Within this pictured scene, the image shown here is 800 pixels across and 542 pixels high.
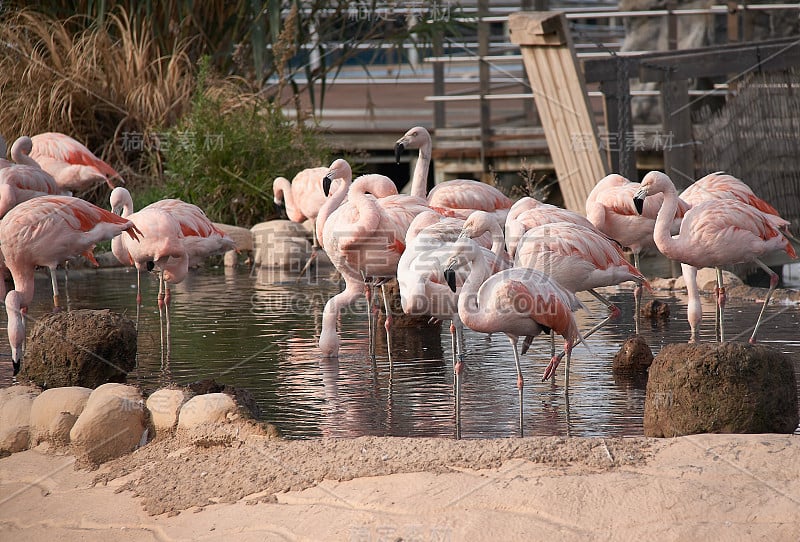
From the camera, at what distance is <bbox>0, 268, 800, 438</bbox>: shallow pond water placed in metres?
4.90

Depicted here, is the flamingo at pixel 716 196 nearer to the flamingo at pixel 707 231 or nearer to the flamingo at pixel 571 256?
the flamingo at pixel 707 231

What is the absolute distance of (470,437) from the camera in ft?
15.1

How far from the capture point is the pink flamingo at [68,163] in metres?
9.44

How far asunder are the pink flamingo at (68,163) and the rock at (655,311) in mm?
4731

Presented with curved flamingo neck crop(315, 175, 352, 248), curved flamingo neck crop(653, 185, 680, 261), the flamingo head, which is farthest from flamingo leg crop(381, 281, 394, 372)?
curved flamingo neck crop(653, 185, 680, 261)

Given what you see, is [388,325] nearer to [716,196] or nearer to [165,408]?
[165,408]

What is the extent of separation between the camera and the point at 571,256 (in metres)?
5.83

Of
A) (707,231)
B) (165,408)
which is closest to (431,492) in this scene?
(165,408)

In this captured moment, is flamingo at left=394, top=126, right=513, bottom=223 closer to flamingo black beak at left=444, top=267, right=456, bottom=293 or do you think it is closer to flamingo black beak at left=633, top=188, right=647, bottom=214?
flamingo black beak at left=633, top=188, right=647, bottom=214

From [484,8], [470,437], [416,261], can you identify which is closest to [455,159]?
[484,8]

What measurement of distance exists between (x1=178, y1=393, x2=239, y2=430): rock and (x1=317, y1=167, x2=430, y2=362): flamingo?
162 centimetres

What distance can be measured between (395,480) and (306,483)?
0.35 metres

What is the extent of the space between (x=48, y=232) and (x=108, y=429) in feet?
7.36

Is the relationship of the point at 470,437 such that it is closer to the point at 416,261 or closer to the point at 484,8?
the point at 416,261
